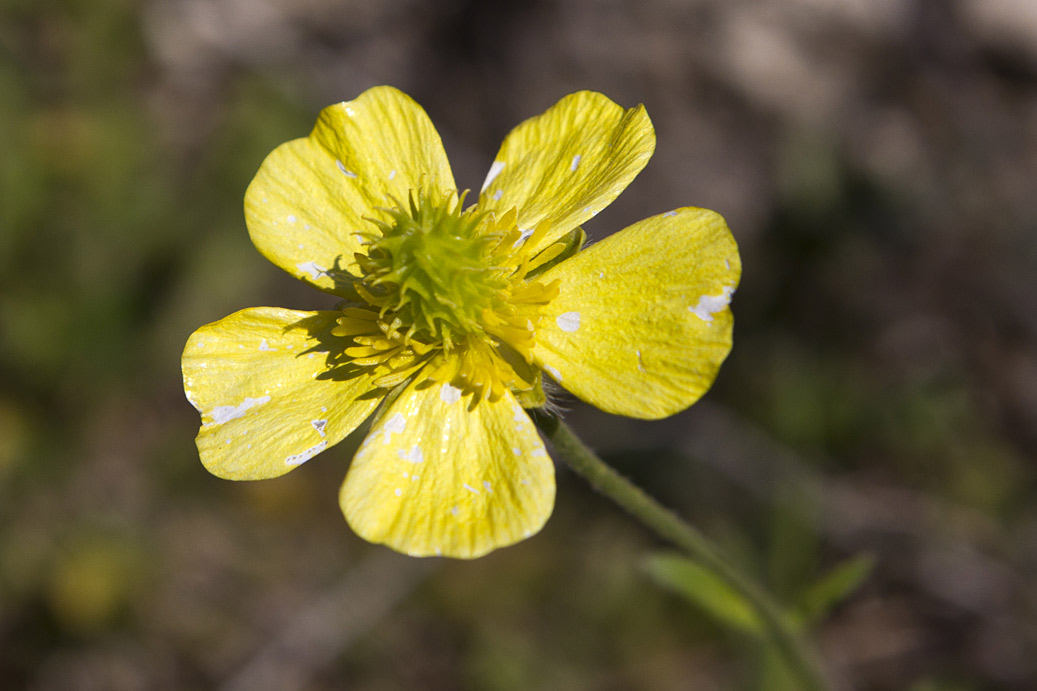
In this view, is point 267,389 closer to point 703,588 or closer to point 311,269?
point 311,269

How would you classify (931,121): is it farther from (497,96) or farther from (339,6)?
(339,6)

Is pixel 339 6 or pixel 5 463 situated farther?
pixel 339 6

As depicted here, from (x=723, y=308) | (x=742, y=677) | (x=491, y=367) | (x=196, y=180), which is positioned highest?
(x=723, y=308)

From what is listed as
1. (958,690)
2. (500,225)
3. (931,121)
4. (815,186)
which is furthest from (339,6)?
(958,690)

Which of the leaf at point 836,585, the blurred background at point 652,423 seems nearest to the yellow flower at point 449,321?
the leaf at point 836,585

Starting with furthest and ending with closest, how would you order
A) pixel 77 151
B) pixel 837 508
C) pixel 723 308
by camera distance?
pixel 77 151
pixel 837 508
pixel 723 308

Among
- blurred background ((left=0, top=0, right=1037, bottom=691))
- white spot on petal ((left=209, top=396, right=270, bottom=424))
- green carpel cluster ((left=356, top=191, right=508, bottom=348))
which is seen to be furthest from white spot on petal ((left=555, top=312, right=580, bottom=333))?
A: blurred background ((left=0, top=0, right=1037, bottom=691))

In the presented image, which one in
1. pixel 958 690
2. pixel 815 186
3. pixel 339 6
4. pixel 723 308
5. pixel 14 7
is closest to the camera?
pixel 723 308
